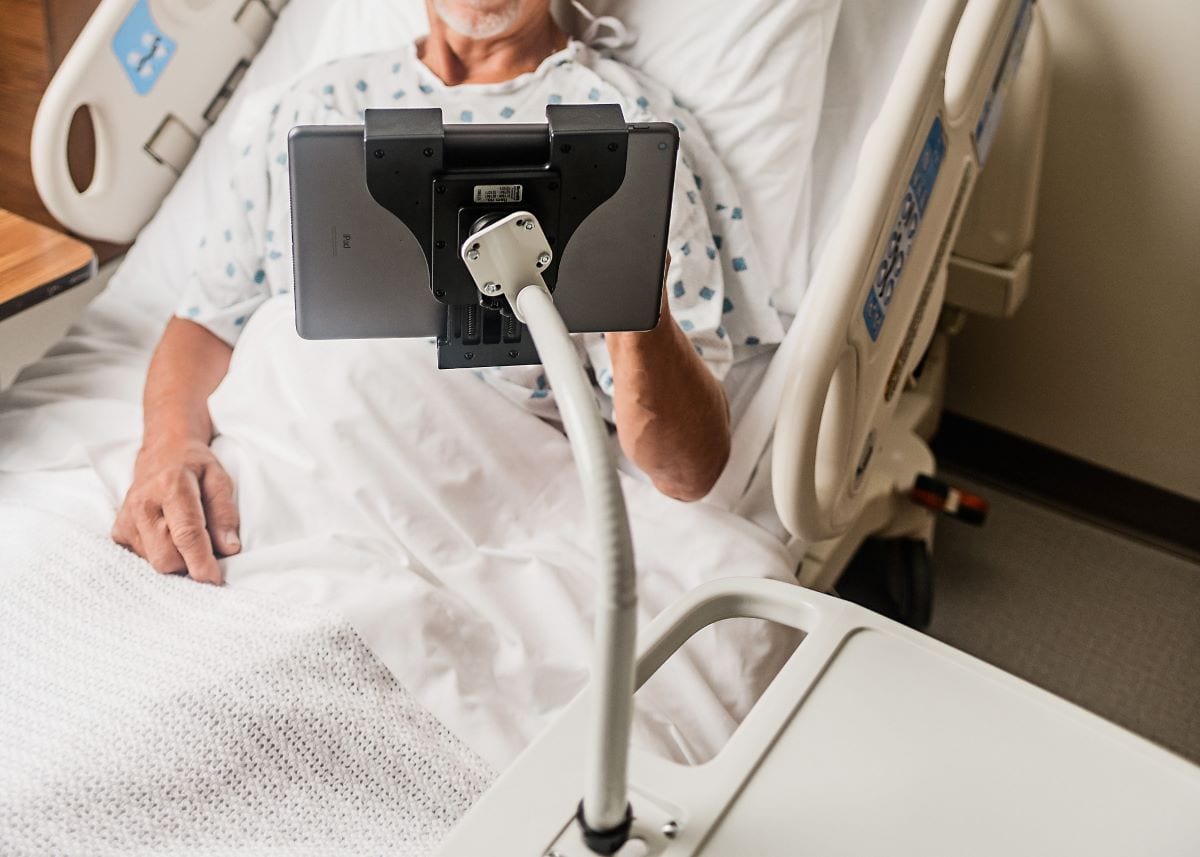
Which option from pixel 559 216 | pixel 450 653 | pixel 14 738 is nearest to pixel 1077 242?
pixel 450 653

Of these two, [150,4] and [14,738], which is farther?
[150,4]

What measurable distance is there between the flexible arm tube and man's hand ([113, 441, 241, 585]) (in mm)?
675

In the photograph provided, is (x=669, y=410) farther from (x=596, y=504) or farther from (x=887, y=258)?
(x=596, y=504)

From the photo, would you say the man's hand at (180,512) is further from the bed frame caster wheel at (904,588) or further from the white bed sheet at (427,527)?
the bed frame caster wheel at (904,588)

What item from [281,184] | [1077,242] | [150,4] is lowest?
[1077,242]

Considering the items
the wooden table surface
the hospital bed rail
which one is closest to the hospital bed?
the hospital bed rail

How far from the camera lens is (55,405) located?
1479 mm

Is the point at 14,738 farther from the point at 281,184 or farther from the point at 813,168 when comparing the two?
the point at 813,168

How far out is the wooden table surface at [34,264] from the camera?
4.40 feet

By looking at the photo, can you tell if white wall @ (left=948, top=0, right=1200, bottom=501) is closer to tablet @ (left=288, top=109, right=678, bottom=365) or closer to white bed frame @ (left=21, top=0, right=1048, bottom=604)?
white bed frame @ (left=21, top=0, right=1048, bottom=604)

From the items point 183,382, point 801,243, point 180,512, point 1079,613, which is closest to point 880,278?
point 801,243

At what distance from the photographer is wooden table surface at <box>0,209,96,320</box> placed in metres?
1.34

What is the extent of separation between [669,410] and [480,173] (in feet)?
1.73

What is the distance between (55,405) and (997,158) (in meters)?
1.41
